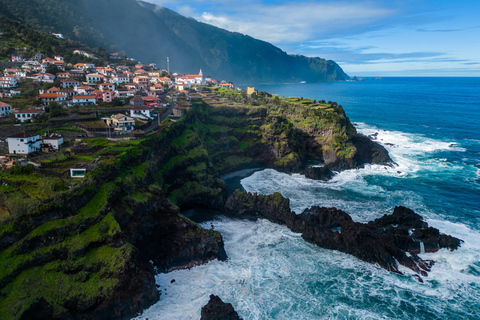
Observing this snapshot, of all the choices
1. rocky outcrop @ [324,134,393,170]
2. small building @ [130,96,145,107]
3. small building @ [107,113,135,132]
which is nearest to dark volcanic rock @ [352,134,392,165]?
rocky outcrop @ [324,134,393,170]

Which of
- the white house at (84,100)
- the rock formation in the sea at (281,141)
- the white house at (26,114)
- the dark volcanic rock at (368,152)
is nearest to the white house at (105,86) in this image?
the white house at (84,100)

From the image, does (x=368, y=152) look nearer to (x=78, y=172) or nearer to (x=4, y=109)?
(x=78, y=172)

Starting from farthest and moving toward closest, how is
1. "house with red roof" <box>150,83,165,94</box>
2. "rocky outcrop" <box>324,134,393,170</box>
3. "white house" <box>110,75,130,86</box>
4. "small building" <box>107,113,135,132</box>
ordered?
"white house" <box>110,75,130,86</box> < "house with red roof" <box>150,83,165,94</box> < "rocky outcrop" <box>324,134,393,170</box> < "small building" <box>107,113,135,132</box>

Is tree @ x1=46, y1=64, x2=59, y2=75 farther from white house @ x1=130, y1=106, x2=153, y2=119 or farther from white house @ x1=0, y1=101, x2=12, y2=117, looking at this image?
white house @ x1=130, y1=106, x2=153, y2=119

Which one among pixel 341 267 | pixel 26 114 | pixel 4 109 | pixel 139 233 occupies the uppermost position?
pixel 4 109

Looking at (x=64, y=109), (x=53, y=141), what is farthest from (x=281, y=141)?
(x=53, y=141)
